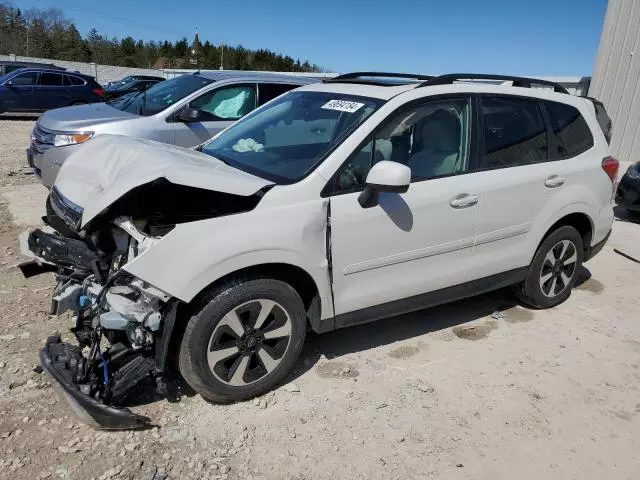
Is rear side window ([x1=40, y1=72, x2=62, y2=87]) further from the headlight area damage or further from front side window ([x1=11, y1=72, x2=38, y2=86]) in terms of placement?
the headlight area damage

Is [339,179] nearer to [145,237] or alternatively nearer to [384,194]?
[384,194]

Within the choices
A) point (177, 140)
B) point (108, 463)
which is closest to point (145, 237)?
point (108, 463)

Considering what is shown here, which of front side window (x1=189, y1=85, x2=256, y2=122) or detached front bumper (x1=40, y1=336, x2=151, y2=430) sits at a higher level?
front side window (x1=189, y1=85, x2=256, y2=122)

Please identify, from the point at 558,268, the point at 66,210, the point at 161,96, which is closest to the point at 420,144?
the point at 558,268

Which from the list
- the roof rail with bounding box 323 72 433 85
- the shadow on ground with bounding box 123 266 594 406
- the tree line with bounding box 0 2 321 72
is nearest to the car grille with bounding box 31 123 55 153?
the roof rail with bounding box 323 72 433 85

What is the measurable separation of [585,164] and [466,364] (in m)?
2.01

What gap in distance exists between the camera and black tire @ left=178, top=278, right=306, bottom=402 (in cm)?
291

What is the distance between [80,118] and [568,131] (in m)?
5.53

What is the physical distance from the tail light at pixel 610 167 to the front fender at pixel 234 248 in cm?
283

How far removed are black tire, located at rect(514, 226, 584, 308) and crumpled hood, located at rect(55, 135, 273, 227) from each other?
254cm

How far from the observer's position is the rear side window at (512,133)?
3.96m

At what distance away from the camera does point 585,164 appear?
14.7 ft

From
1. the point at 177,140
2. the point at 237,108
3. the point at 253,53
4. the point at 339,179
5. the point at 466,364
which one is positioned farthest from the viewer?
the point at 253,53

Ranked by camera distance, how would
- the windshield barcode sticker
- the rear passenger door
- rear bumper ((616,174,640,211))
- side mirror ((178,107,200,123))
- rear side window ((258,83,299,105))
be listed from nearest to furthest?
the windshield barcode sticker < the rear passenger door < side mirror ((178,107,200,123)) < rear side window ((258,83,299,105)) < rear bumper ((616,174,640,211))
